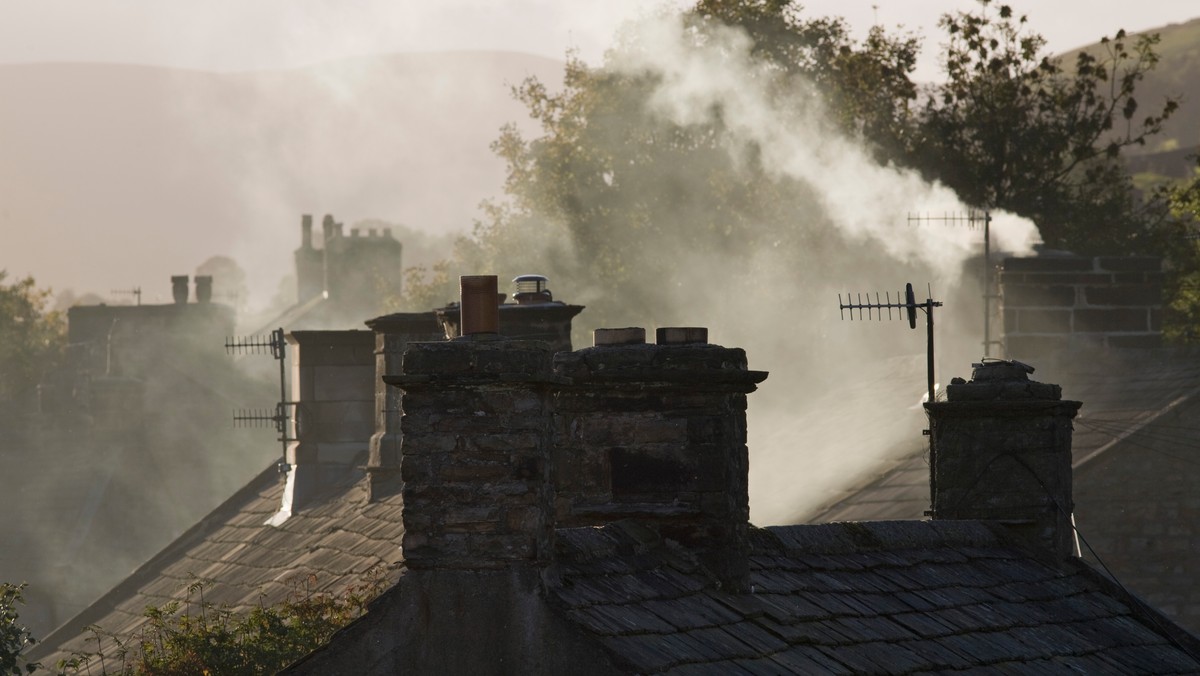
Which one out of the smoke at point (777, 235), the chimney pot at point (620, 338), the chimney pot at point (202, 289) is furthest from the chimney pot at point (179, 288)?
the chimney pot at point (620, 338)

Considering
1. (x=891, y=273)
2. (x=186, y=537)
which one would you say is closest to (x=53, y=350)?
(x=891, y=273)

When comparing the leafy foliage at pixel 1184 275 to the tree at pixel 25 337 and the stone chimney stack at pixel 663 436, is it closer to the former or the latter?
the stone chimney stack at pixel 663 436

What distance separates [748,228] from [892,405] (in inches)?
1098

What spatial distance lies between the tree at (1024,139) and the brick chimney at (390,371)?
2681 centimetres

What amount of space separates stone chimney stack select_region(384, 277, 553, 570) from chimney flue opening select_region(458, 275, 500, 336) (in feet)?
1.12

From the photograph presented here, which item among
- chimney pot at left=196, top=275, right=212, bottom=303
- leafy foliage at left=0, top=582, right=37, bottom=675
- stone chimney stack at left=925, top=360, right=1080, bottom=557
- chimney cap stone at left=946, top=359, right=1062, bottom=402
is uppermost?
chimney pot at left=196, top=275, right=212, bottom=303

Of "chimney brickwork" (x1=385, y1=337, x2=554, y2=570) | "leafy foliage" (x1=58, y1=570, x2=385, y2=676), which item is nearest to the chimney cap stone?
"leafy foliage" (x1=58, y1=570, x2=385, y2=676)

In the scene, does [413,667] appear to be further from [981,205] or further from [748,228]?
[748,228]

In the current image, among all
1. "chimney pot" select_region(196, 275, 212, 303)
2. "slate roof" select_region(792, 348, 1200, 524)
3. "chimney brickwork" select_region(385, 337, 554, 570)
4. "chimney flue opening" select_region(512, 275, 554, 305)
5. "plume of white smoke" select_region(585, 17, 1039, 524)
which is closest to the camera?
"chimney brickwork" select_region(385, 337, 554, 570)

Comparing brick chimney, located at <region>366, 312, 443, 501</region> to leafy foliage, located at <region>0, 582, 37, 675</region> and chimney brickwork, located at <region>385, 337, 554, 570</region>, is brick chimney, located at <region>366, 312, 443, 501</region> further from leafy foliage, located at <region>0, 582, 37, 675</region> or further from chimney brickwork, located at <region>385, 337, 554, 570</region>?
chimney brickwork, located at <region>385, 337, 554, 570</region>

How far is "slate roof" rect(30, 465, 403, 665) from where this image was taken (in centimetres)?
2070

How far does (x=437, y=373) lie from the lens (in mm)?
9594

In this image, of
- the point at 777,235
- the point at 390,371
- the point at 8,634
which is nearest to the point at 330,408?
the point at 390,371

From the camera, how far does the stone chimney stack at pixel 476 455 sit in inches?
371
